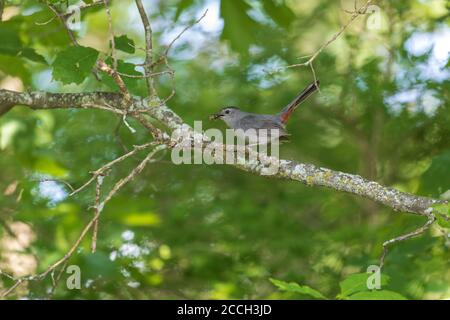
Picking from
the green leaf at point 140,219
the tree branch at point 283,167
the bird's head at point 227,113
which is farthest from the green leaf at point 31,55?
the green leaf at point 140,219

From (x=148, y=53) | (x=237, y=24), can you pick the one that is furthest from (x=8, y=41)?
(x=237, y=24)

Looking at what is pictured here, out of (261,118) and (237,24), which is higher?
(237,24)

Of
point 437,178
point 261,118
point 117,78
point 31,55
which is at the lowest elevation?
point 117,78

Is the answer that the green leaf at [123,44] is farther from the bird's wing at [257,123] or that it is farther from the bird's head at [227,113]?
the bird's head at [227,113]

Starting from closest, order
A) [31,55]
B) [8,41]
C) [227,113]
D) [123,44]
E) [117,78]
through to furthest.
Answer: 1. [117,78]
2. [123,44]
3. [31,55]
4. [8,41]
5. [227,113]

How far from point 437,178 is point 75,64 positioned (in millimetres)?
2699

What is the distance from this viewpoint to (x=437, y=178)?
5.11 metres

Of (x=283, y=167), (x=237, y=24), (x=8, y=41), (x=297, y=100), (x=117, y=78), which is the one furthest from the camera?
(x=237, y=24)

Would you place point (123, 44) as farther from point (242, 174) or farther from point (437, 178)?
point (242, 174)

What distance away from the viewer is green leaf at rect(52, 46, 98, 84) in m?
4.02

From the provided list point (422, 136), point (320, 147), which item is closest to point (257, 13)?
point (320, 147)

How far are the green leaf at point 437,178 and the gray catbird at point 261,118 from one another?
3.51 feet

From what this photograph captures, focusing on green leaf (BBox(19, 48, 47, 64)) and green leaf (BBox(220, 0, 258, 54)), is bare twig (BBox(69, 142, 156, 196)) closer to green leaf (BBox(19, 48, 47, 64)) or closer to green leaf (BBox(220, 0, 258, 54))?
green leaf (BBox(19, 48, 47, 64))

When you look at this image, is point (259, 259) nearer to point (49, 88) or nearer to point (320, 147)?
point (320, 147)
